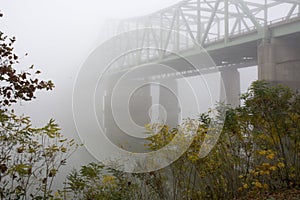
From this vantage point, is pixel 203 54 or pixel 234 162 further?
pixel 203 54

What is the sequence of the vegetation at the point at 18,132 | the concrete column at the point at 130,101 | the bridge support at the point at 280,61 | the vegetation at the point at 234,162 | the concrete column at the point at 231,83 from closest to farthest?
1. the vegetation at the point at 18,132
2. the vegetation at the point at 234,162
3. the concrete column at the point at 130,101
4. the bridge support at the point at 280,61
5. the concrete column at the point at 231,83

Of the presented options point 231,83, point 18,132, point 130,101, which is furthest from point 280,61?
point 18,132

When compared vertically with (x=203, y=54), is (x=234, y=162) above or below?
below

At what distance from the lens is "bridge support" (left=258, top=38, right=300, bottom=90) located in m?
13.2

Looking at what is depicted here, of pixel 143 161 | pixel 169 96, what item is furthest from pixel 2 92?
pixel 169 96

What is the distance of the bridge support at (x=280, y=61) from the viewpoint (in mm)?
13223

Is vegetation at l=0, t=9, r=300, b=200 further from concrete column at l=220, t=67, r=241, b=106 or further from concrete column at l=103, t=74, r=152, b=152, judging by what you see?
concrete column at l=220, t=67, r=241, b=106

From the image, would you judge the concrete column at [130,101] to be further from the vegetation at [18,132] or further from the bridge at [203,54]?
the vegetation at [18,132]

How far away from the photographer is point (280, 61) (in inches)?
540

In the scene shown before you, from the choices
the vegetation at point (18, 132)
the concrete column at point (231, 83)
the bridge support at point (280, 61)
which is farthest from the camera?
the concrete column at point (231, 83)

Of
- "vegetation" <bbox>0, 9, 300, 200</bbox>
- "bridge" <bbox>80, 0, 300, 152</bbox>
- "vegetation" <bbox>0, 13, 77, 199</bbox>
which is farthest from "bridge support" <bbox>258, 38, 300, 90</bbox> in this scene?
"vegetation" <bbox>0, 13, 77, 199</bbox>

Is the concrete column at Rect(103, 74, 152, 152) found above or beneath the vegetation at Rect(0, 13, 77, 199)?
above

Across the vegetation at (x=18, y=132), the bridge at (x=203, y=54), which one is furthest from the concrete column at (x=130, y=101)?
the vegetation at (x=18, y=132)

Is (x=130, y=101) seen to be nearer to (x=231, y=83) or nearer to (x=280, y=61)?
(x=231, y=83)
